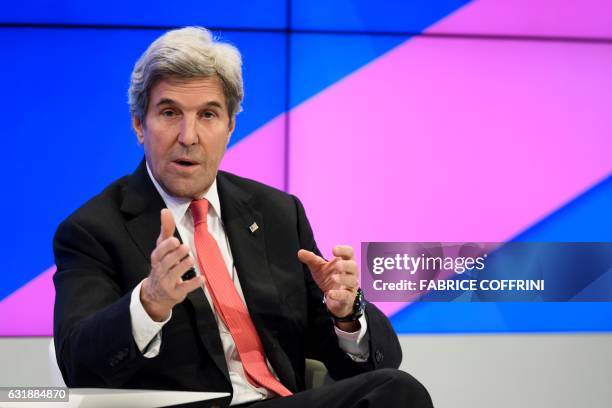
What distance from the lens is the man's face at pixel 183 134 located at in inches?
82.5

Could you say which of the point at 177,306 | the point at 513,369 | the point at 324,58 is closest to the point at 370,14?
the point at 324,58

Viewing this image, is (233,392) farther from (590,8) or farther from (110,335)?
(590,8)

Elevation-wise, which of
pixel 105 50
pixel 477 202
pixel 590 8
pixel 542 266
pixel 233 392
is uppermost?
pixel 590 8

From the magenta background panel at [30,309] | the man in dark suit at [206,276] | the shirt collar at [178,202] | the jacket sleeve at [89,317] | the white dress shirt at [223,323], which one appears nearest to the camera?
the jacket sleeve at [89,317]

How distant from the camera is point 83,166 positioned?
3.67 meters

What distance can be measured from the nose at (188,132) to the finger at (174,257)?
520mm

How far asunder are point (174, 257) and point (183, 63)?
66 centimetres

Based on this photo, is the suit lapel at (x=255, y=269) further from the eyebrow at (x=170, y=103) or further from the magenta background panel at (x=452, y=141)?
the magenta background panel at (x=452, y=141)

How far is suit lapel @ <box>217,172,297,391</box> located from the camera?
2.08 m

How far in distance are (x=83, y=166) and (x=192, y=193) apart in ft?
5.60

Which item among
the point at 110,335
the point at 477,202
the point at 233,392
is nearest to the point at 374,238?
the point at 477,202

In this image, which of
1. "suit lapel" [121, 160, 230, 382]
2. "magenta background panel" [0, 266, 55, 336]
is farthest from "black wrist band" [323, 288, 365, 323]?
"magenta background panel" [0, 266, 55, 336]

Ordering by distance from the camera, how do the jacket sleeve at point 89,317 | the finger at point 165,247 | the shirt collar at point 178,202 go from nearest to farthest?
the finger at point 165,247 < the jacket sleeve at point 89,317 < the shirt collar at point 178,202

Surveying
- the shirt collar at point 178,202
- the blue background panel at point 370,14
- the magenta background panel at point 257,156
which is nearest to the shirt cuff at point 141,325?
the shirt collar at point 178,202
